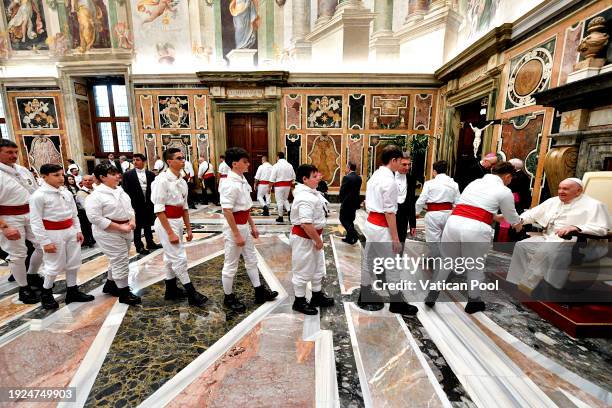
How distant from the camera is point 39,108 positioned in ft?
28.9

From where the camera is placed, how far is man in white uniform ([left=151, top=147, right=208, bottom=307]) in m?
2.82

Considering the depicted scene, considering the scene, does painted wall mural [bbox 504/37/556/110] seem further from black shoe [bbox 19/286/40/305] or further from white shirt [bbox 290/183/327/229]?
black shoe [bbox 19/286/40/305]

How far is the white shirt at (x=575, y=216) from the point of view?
2.59m

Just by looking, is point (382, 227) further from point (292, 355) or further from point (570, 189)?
point (570, 189)

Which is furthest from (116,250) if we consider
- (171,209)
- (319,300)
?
(319,300)

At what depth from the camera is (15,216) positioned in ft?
9.91

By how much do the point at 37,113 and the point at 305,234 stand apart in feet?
36.5

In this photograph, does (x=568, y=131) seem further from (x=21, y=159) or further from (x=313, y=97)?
(x=21, y=159)

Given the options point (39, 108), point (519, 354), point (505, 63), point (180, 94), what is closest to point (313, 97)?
point (180, 94)

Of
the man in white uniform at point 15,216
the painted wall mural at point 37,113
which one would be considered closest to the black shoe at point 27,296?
the man in white uniform at point 15,216

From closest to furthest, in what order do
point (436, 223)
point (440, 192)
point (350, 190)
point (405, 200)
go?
point (440, 192), point (436, 223), point (405, 200), point (350, 190)

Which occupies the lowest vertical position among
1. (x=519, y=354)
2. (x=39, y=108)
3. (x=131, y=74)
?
(x=519, y=354)

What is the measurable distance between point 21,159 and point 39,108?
1.83m

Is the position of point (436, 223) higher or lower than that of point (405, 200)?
lower
